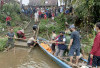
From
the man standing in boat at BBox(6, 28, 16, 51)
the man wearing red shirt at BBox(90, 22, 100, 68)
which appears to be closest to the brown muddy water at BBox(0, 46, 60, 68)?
the man standing in boat at BBox(6, 28, 16, 51)

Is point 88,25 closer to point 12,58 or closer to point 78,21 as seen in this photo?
point 78,21

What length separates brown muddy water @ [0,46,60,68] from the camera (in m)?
6.75

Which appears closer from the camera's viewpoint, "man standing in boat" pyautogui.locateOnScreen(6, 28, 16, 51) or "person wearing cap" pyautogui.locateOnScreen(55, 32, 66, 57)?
"person wearing cap" pyautogui.locateOnScreen(55, 32, 66, 57)

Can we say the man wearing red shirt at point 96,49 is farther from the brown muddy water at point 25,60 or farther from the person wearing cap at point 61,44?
the brown muddy water at point 25,60

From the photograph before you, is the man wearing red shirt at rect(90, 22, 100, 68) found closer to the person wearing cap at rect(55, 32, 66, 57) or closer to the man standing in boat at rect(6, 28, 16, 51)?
the person wearing cap at rect(55, 32, 66, 57)

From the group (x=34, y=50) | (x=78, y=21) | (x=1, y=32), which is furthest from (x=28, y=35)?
(x=78, y=21)

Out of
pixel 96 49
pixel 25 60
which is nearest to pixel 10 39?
pixel 25 60

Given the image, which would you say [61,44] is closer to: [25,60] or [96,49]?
[96,49]

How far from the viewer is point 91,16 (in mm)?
11461

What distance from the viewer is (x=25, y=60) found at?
745cm

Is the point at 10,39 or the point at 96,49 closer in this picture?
the point at 96,49

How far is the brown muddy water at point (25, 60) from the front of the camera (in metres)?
6.75

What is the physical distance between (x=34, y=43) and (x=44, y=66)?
3.29 meters

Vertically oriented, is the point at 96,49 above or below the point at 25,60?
above
